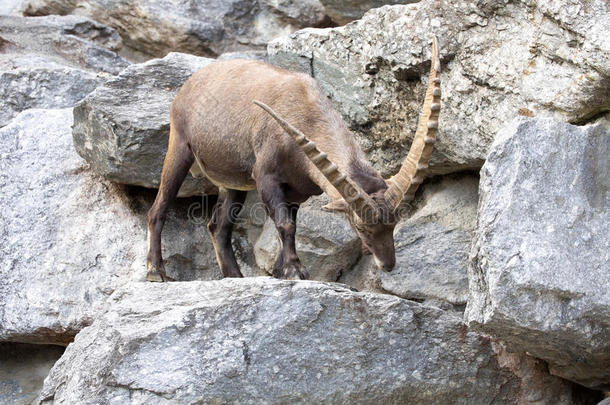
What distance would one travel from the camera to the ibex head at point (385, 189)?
6262 mm

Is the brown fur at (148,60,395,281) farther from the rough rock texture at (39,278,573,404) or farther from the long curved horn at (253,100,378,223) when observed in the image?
the rough rock texture at (39,278,573,404)

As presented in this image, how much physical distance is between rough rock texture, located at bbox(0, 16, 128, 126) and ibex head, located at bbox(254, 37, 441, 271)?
4535mm

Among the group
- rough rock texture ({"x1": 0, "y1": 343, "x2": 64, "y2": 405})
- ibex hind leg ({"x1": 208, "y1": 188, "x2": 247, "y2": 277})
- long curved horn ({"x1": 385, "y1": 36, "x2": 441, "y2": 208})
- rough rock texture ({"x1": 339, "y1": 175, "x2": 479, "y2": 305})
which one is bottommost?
rough rock texture ({"x1": 0, "y1": 343, "x2": 64, "y2": 405})

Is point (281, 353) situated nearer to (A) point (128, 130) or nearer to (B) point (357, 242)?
(B) point (357, 242)

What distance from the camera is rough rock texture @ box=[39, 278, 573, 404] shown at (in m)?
5.27

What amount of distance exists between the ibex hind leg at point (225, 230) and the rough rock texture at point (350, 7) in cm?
367

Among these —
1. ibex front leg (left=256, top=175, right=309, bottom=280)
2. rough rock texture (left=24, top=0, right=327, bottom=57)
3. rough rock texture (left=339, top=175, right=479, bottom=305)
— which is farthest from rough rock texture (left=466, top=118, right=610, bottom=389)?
rough rock texture (left=24, top=0, right=327, bottom=57)

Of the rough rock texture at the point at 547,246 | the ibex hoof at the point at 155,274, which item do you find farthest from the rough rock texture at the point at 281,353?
the ibex hoof at the point at 155,274

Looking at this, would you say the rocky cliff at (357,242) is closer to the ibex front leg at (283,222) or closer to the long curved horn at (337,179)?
the long curved horn at (337,179)

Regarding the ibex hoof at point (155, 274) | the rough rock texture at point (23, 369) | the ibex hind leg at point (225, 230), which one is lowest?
the rough rock texture at point (23, 369)

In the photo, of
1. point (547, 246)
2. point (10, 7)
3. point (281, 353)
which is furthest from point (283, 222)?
point (10, 7)

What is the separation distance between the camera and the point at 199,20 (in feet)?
41.8

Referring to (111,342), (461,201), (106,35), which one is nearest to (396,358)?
(111,342)

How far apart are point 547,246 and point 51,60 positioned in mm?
8247
